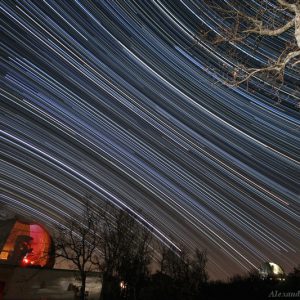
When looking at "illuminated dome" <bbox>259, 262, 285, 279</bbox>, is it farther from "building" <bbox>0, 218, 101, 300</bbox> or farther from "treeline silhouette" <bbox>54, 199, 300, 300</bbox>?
"building" <bbox>0, 218, 101, 300</bbox>

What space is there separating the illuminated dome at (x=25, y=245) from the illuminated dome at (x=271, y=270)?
1238 inches

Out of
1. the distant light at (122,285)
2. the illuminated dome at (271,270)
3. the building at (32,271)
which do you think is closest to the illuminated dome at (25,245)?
the building at (32,271)

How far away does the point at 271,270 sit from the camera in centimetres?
5566

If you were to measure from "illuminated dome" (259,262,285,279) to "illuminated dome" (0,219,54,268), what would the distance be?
31.4m

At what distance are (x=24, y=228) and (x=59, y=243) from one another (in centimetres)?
498

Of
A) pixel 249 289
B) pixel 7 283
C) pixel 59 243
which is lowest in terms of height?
pixel 7 283

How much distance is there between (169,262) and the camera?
6047 cm

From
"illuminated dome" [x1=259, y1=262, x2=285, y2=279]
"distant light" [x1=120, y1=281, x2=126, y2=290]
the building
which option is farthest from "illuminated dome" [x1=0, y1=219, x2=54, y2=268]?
"illuminated dome" [x1=259, y1=262, x2=285, y2=279]

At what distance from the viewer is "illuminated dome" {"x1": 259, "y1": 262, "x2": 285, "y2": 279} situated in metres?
53.6

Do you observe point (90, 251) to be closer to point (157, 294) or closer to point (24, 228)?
point (24, 228)

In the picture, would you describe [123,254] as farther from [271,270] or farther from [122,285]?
[271,270]

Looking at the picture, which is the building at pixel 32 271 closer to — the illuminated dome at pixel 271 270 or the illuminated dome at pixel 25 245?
the illuminated dome at pixel 25 245

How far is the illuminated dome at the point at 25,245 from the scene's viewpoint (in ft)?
119

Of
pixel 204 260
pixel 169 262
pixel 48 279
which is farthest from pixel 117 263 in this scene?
pixel 204 260
